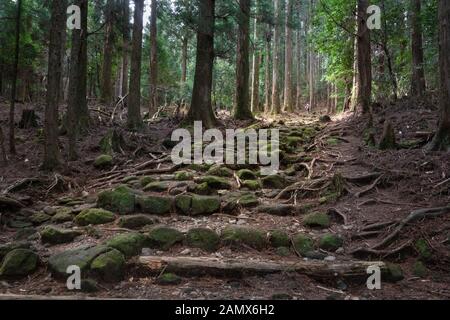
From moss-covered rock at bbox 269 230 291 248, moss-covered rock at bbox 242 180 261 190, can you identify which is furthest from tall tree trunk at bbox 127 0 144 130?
moss-covered rock at bbox 269 230 291 248

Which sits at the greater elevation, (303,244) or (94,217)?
(94,217)

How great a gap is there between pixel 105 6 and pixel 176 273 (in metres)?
10.5

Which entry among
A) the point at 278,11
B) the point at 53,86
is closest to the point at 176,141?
the point at 53,86

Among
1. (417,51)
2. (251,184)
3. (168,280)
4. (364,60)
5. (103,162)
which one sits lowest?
(168,280)

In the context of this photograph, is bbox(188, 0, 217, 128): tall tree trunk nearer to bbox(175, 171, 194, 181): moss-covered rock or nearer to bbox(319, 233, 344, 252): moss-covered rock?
bbox(175, 171, 194, 181): moss-covered rock

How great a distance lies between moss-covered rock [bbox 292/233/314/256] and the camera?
548 cm

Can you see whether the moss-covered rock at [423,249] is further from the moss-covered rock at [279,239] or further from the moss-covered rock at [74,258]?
the moss-covered rock at [74,258]

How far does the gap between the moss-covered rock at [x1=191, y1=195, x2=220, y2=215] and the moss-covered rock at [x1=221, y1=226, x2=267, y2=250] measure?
37.7 inches

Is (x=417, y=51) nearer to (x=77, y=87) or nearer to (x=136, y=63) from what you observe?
(x=136, y=63)

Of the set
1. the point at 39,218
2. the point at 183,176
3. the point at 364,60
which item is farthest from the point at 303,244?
the point at 364,60

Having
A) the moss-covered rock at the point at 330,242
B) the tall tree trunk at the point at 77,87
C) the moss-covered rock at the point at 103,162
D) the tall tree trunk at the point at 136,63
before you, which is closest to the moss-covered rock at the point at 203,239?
the moss-covered rock at the point at 330,242

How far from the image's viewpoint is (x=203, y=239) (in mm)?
5574

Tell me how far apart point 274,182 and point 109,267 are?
4.21 metres

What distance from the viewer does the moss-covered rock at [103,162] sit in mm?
9445
